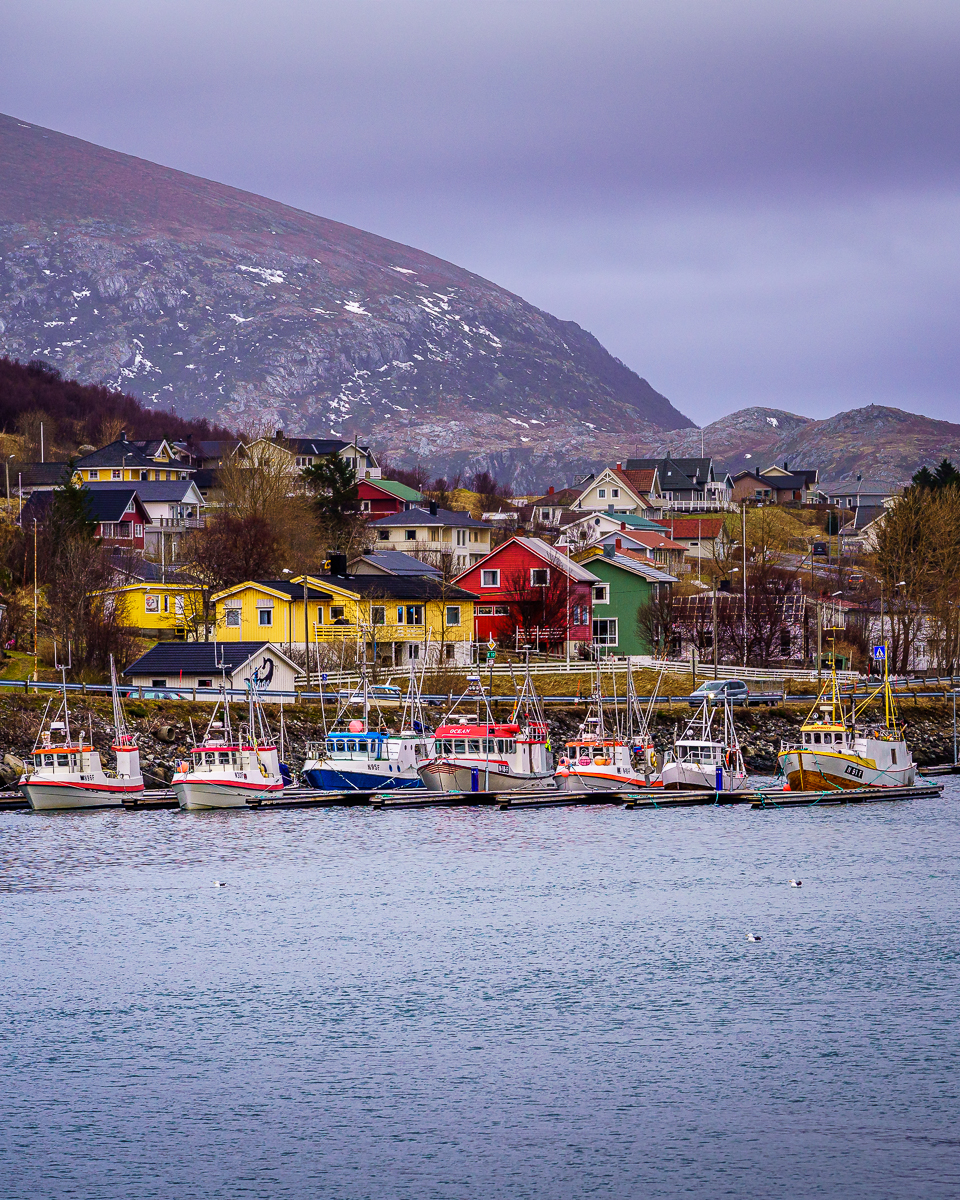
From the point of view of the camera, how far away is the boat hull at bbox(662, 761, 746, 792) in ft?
253

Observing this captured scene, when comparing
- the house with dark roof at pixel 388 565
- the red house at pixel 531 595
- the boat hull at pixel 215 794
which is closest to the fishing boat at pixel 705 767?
the boat hull at pixel 215 794

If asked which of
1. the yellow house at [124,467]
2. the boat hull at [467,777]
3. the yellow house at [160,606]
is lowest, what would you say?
the boat hull at [467,777]

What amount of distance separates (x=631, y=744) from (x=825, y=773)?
10280 mm

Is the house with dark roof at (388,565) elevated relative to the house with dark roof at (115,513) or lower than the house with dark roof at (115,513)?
lower

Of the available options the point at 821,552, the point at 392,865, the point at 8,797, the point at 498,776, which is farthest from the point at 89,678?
the point at 821,552

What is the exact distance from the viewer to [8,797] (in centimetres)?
6981

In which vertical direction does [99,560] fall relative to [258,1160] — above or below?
above

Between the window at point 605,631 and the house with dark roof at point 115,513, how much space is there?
40723 millimetres

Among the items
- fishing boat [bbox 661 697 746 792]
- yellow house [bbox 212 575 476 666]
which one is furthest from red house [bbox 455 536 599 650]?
fishing boat [bbox 661 697 746 792]

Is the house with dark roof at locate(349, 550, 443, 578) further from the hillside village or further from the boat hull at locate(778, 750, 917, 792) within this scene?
the boat hull at locate(778, 750, 917, 792)

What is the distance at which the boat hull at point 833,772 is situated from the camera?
3088 inches

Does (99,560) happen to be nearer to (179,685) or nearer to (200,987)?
(179,685)

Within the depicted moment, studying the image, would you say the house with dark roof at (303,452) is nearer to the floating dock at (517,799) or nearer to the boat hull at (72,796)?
the floating dock at (517,799)

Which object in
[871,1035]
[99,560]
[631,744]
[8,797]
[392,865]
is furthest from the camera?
[99,560]
